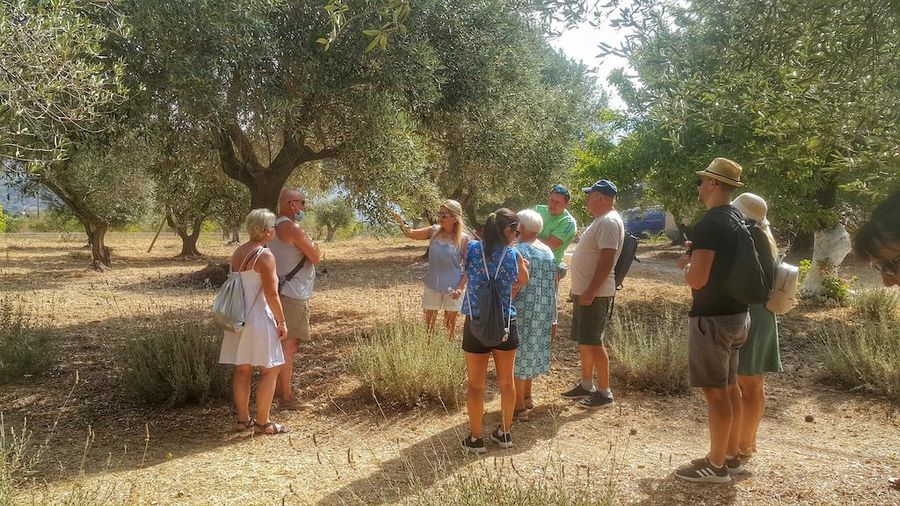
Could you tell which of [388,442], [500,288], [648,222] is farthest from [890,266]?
[648,222]

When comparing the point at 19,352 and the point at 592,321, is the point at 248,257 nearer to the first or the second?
the point at 592,321

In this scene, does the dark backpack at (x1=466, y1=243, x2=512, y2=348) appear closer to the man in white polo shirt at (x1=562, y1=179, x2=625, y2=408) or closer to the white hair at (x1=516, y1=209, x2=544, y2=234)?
the white hair at (x1=516, y1=209, x2=544, y2=234)

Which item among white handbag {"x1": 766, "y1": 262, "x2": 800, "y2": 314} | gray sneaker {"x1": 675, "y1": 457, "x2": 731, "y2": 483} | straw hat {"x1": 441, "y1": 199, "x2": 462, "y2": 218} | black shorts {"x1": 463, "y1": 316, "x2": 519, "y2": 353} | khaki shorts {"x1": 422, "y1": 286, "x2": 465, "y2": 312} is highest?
straw hat {"x1": 441, "y1": 199, "x2": 462, "y2": 218}

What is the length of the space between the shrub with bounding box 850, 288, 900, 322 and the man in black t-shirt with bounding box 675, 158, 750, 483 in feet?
23.1

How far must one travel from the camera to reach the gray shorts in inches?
154

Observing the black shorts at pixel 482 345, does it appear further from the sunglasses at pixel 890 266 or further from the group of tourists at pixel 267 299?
the sunglasses at pixel 890 266

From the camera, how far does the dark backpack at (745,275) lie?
3762mm

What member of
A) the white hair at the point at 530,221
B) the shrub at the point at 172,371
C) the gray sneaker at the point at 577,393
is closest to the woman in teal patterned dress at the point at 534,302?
the white hair at the point at 530,221

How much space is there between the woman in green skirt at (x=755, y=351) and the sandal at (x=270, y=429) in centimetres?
343

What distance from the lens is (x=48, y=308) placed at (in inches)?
421

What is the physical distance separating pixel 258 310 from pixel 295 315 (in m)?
0.65

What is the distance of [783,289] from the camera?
4199mm

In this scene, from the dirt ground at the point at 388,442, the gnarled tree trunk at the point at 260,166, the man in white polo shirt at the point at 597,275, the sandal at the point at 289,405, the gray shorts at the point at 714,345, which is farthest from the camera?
the gnarled tree trunk at the point at 260,166

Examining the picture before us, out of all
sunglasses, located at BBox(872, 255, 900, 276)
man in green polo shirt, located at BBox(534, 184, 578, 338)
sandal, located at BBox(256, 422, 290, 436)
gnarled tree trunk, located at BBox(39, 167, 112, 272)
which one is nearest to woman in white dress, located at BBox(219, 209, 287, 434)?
sandal, located at BBox(256, 422, 290, 436)
